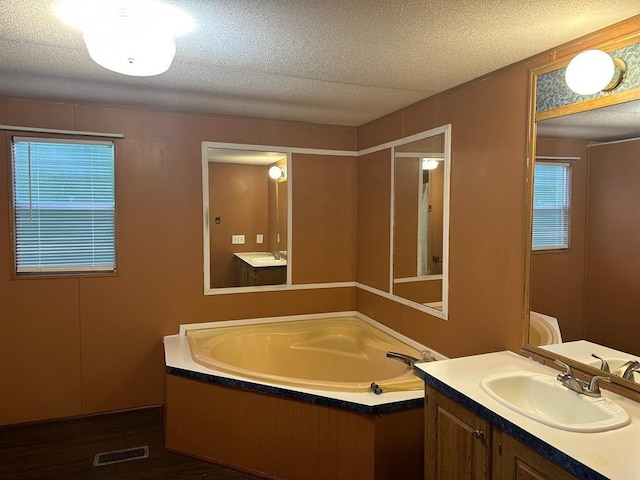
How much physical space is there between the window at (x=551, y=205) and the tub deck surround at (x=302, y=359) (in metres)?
1.04

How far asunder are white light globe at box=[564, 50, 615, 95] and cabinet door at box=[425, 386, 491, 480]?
1425 mm

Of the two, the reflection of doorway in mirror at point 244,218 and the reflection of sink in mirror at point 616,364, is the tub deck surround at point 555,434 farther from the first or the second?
the reflection of doorway in mirror at point 244,218

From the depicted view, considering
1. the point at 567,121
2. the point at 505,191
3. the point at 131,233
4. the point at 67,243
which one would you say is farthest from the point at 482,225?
the point at 67,243

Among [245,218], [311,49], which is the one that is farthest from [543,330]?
[245,218]

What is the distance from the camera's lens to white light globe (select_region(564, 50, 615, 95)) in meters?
1.70

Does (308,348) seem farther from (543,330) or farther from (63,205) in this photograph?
(63,205)

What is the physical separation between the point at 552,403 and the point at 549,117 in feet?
4.21

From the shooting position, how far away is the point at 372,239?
365 cm

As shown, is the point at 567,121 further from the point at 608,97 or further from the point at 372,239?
the point at 372,239

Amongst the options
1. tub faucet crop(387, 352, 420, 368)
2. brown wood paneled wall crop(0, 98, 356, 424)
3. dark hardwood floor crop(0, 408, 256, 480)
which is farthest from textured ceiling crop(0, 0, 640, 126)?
dark hardwood floor crop(0, 408, 256, 480)

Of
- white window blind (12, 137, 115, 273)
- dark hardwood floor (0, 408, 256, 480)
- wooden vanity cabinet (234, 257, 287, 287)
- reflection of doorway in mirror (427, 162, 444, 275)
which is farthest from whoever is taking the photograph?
wooden vanity cabinet (234, 257, 287, 287)

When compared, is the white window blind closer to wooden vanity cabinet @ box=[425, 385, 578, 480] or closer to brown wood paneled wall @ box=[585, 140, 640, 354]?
wooden vanity cabinet @ box=[425, 385, 578, 480]

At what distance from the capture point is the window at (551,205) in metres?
2.00

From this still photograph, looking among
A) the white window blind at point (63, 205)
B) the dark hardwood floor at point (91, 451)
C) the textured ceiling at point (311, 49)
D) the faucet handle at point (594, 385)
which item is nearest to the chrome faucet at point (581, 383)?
the faucet handle at point (594, 385)
